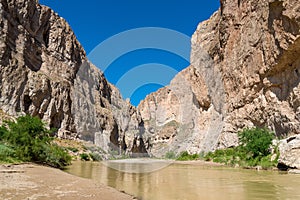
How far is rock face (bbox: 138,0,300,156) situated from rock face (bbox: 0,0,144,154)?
3264cm

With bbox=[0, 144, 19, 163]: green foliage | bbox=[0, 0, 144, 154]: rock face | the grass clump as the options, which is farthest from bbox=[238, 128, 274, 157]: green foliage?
bbox=[0, 0, 144, 154]: rock face

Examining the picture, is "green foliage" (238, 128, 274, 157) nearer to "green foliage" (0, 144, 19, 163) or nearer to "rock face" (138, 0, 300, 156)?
"rock face" (138, 0, 300, 156)

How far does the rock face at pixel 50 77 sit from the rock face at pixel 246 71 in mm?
32637

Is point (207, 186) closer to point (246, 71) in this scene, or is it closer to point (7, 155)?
point (7, 155)

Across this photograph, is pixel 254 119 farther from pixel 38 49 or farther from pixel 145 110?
pixel 145 110

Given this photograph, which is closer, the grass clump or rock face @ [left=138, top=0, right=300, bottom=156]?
the grass clump

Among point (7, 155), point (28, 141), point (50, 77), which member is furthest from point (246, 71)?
point (50, 77)

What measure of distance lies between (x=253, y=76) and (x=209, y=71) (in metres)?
17.8

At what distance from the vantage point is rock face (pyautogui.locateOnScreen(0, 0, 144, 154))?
5372 centimetres

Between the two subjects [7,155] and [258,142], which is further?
[258,142]

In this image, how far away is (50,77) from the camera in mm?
67188

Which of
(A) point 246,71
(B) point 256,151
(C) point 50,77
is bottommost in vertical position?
(B) point 256,151

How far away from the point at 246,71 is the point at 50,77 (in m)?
47.5

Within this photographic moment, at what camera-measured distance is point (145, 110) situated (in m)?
177
